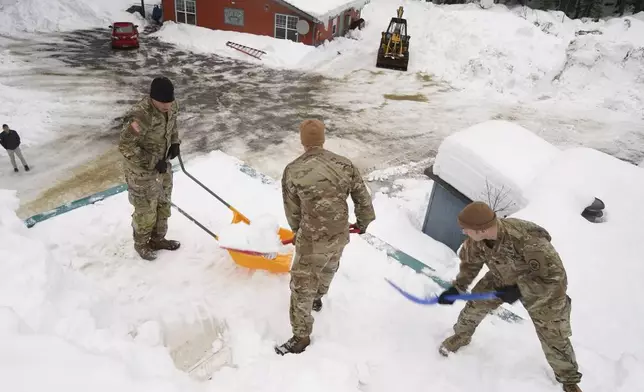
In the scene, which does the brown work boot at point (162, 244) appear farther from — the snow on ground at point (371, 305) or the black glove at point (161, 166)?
the black glove at point (161, 166)

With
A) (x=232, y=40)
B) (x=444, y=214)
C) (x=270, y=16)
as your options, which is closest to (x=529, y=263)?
(x=444, y=214)

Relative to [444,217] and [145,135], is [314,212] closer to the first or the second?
[145,135]

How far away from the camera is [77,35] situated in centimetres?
1752

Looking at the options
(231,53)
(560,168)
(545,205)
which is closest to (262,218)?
(545,205)

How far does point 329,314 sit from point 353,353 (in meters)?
0.48

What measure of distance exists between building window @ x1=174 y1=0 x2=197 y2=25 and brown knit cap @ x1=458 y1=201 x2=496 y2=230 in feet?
62.2

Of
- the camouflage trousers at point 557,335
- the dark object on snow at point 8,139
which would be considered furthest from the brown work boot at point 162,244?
the dark object on snow at point 8,139

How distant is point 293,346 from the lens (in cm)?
335

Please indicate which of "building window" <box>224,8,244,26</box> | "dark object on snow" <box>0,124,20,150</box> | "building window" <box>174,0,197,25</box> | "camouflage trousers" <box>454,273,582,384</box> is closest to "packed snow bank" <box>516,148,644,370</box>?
"camouflage trousers" <box>454,273,582,384</box>

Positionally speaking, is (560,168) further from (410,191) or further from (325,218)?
(325,218)

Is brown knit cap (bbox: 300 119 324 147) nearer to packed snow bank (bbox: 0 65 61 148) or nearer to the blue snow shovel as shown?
the blue snow shovel

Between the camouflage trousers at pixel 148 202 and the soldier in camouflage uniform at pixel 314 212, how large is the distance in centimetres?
165

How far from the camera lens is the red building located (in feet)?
54.8

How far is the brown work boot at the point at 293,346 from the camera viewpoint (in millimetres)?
3342
